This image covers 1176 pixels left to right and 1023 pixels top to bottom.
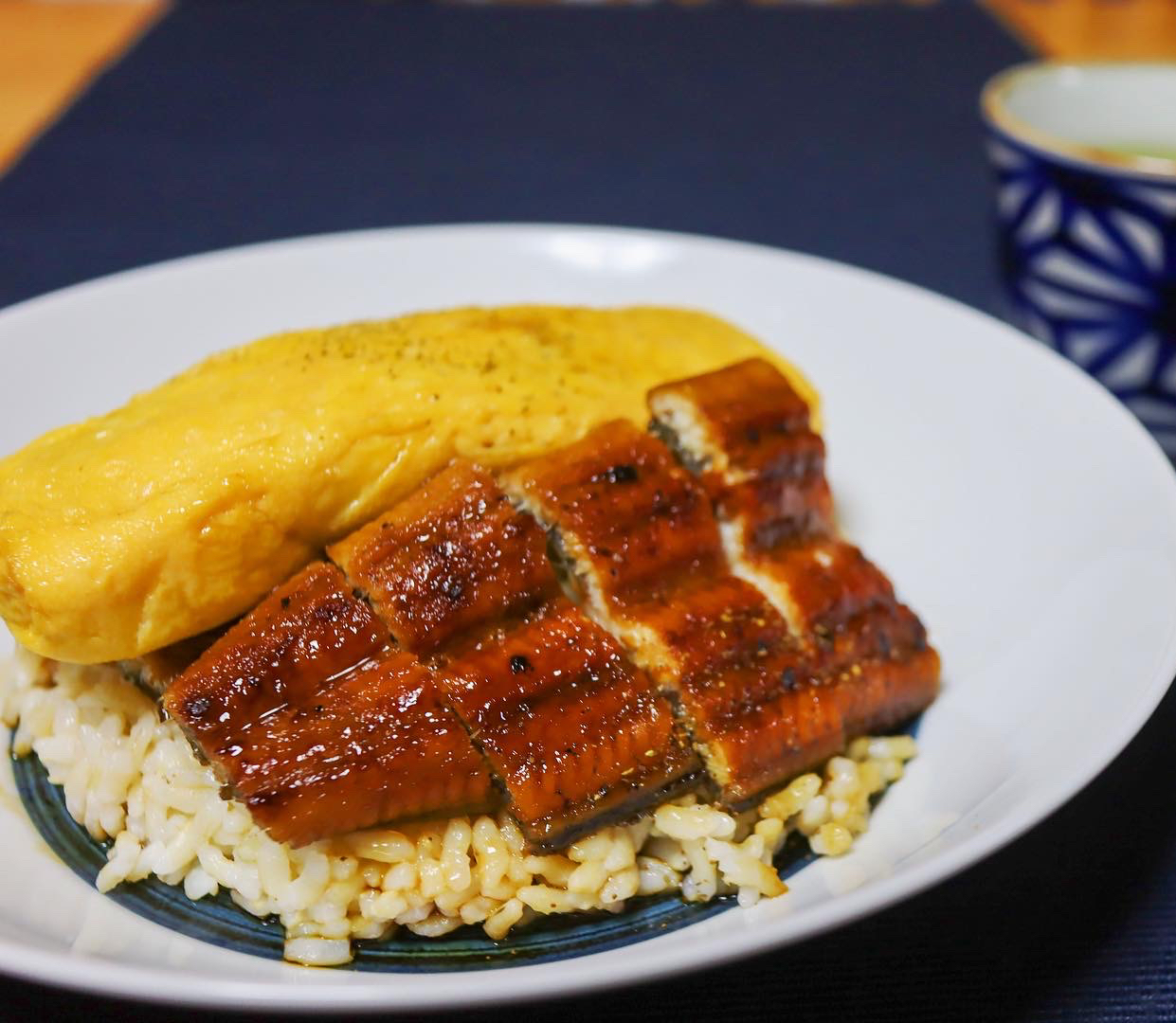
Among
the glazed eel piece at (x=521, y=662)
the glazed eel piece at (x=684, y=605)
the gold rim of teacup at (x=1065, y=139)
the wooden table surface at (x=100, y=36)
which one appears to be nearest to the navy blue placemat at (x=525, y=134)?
the wooden table surface at (x=100, y=36)

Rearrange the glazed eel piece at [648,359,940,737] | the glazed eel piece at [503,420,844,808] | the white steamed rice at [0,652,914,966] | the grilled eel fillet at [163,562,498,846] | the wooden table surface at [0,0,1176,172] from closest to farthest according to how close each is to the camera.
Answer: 1. the grilled eel fillet at [163,562,498,846]
2. the white steamed rice at [0,652,914,966]
3. the glazed eel piece at [503,420,844,808]
4. the glazed eel piece at [648,359,940,737]
5. the wooden table surface at [0,0,1176,172]

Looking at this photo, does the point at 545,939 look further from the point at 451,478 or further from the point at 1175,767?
the point at 1175,767

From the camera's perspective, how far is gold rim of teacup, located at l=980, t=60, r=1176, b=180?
324 centimetres

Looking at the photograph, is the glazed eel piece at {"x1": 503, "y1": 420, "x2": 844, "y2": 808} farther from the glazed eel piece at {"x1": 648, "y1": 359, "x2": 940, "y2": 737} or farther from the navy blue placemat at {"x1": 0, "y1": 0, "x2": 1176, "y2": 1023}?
the navy blue placemat at {"x1": 0, "y1": 0, "x2": 1176, "y2": 1023}

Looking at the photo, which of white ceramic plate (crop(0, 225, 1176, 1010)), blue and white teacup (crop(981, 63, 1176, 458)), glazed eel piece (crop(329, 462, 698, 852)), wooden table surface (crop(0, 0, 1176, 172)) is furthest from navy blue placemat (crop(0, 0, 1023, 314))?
glazed eel piece (crop(329, 462, 698, 852))

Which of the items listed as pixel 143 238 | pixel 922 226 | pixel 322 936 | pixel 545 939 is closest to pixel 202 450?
pixel 322 936

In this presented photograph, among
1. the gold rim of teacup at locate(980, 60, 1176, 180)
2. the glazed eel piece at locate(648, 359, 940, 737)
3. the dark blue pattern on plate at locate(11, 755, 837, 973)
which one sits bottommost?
the dark blue pattern on plate at locate(11, 755, 837, 973)

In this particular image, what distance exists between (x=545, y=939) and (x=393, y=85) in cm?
507

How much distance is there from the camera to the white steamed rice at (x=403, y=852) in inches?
76.5

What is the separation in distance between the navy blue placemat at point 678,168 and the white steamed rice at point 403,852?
0.21 m

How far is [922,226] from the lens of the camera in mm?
4715

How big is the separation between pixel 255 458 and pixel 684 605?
805mm

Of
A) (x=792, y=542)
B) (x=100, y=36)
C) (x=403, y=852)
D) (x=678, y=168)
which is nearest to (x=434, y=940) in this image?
(x=403, y=852)

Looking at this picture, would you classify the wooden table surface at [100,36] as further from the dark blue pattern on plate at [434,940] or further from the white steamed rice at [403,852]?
the dark blue pattern on plate at [434,940]
